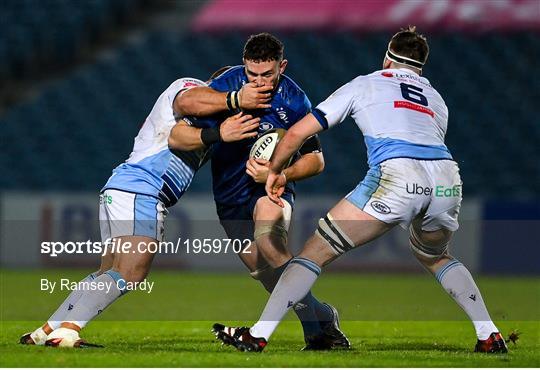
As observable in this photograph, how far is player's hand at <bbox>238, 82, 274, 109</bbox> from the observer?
7352 mm

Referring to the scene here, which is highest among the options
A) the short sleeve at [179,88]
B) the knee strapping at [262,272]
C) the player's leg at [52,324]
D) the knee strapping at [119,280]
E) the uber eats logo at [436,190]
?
the short sleeve at [179,88]

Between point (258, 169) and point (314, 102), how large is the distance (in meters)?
11.8

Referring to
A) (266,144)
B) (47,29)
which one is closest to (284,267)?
(266,144)

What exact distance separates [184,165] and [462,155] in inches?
452

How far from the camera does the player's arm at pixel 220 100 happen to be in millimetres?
7367

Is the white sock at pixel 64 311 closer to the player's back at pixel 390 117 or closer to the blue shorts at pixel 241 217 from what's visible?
the blue shorts at pixel 241 217

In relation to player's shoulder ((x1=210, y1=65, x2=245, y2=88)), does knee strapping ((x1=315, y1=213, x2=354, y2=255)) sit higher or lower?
lower

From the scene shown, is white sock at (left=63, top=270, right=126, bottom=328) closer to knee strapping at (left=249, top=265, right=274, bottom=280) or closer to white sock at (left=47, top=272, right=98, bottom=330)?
white sock at (left=47, top=272, right=98, bottom=330)

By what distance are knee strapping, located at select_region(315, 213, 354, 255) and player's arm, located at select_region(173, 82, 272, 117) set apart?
952 mm

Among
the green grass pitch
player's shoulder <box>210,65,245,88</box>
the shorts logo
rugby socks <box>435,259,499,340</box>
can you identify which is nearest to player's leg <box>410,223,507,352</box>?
rugby socks <box>435,259,499,340</box>

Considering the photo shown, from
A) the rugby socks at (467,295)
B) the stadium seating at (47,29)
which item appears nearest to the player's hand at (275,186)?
the rugby socks at (467,295)

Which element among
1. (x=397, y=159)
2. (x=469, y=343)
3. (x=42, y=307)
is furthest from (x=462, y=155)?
(x=397, y=159)

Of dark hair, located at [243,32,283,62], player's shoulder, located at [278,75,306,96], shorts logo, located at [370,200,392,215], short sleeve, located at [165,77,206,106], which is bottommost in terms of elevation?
shorts logo, located at [370,200,392,215]

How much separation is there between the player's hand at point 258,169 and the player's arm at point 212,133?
18cm
